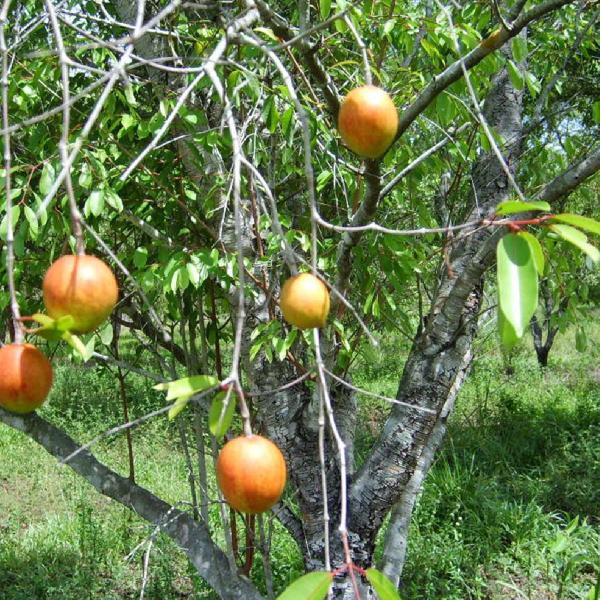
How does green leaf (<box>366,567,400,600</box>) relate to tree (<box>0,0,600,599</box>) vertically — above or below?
below

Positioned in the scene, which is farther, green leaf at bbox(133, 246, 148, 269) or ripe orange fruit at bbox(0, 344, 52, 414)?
green leaf at bbox(133, 246, 148, 269)

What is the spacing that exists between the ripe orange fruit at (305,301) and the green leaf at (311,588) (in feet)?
0.88

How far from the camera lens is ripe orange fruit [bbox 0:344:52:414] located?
0.70 meters

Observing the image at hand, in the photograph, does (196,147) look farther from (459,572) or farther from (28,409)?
(459,572)

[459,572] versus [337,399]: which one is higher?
[337,399]

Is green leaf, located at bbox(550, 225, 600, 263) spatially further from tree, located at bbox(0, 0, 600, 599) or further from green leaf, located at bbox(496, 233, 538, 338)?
tree, located at bbox(0, 0, 600, 599)

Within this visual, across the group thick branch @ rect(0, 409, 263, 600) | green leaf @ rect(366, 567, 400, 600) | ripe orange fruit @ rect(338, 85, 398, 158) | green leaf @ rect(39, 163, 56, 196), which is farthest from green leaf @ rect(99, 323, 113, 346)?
green leaf @ rect(366, 567, 400, 600)

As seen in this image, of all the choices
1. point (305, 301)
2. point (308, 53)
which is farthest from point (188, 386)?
point (308, 53)

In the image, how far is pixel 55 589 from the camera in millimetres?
2904

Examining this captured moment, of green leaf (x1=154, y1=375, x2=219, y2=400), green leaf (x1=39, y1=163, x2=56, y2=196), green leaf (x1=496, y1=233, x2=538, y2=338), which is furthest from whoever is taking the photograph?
green leaf (x1=39, y1=163, x2=56, y2=196)

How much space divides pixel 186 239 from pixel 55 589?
1793 millimetres

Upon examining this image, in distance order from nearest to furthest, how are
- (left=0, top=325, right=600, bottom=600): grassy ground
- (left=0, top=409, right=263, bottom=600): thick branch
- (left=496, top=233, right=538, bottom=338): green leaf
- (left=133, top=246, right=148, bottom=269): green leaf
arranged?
(left=496, top=233, right=538, bottom=338): green leaf < (left=133, top=246, right=148, bottom=269): green leaf < (left=0, top=409, right=263, bottom=600): thick branch < (left=0, top=325, right=600, bottom=600): grassy ground

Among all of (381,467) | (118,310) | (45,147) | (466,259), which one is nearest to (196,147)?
(45,147)

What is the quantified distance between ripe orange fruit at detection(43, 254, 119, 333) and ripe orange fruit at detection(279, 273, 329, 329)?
206 millimetres
